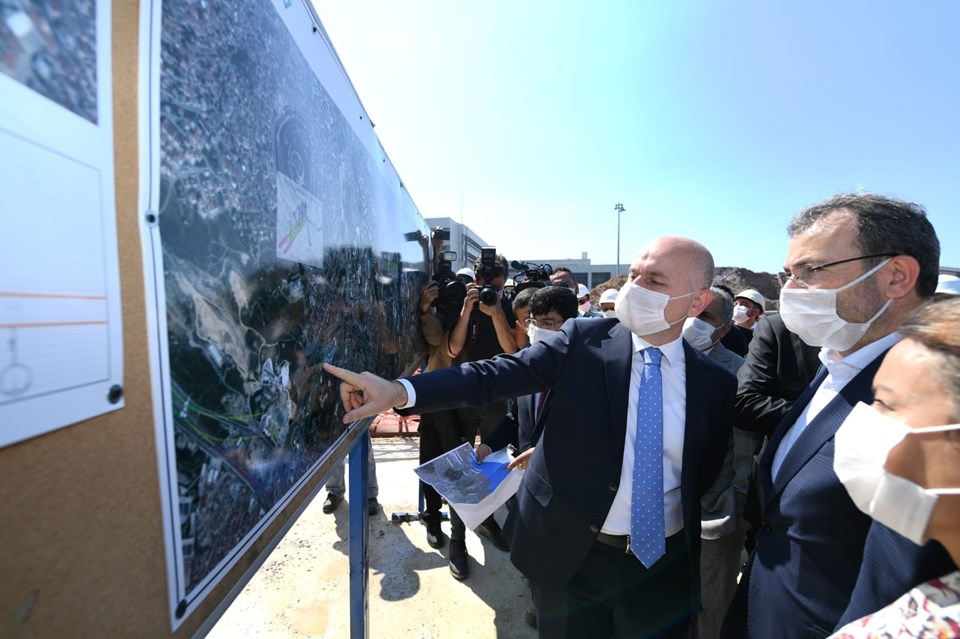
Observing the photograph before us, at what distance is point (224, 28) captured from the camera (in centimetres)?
91

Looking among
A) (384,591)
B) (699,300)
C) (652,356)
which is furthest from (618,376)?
(384,591)

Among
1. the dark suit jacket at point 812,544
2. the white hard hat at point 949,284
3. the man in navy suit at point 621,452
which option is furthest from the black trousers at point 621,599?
the white hard hat at point 949,284

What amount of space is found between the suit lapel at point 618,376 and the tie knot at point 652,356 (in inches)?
2.5

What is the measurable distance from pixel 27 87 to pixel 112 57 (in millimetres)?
170

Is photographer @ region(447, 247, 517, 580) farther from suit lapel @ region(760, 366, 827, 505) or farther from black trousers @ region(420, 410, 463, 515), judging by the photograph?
suit lapel @ region(760, 366, 827, 505)

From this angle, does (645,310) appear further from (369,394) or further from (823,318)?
(369,394)

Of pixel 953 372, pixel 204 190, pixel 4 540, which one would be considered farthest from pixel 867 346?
pixel 4 540

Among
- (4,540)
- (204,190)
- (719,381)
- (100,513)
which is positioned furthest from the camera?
(719,381)

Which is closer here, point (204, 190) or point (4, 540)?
point (4, 540)

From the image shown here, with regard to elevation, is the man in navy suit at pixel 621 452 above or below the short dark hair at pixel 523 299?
below

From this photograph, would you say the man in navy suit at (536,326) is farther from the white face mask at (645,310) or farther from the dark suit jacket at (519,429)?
the white face mask at (645,310)

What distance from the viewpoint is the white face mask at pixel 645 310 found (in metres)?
1.89

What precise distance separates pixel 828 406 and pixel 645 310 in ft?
2.35

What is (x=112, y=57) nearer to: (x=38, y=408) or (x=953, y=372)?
(x=38, y=408)
